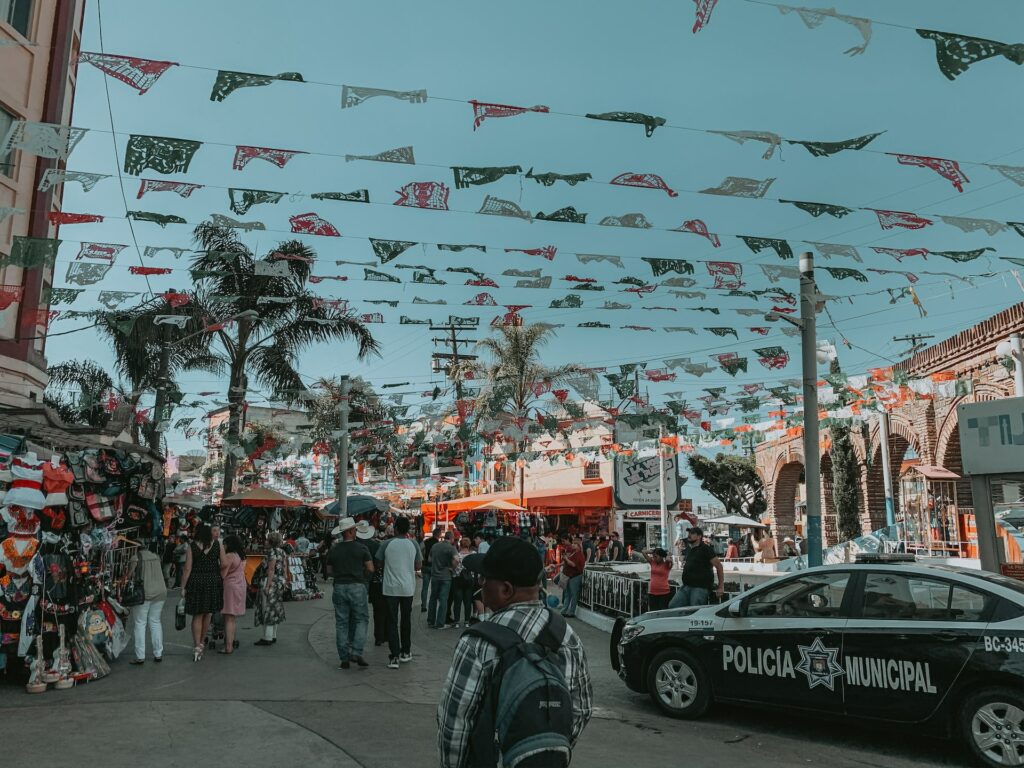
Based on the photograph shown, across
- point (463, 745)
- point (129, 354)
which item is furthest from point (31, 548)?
point (129, 354)

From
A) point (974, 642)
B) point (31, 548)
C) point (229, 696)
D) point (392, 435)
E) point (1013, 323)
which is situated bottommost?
point (229, 696)

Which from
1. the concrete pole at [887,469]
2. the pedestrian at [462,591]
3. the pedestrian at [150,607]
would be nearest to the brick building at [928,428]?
the concrete pole at [887,469]

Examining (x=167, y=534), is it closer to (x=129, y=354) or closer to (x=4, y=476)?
(x=129, y=354)

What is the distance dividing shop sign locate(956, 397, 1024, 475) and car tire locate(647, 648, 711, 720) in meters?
5.45

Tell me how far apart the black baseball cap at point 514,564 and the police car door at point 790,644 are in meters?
5.10

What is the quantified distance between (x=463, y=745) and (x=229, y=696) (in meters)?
6.32

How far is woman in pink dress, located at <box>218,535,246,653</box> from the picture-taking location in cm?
1043

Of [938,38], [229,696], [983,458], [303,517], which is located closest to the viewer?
[938,38]

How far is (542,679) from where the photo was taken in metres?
2.55

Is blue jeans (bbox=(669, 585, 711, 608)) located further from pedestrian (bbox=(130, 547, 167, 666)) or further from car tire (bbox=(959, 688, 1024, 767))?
pedestrian (bbox=(130, 547, 167, 666))

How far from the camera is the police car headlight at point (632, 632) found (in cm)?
812

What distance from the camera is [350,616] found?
9.62m

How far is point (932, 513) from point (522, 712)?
26.5 metres

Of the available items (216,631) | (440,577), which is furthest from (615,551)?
(216,631)
